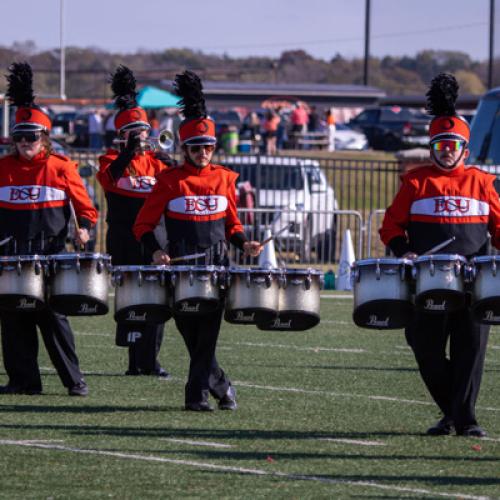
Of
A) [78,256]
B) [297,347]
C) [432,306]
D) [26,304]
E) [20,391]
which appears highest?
[78,256]

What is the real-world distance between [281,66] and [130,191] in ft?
422

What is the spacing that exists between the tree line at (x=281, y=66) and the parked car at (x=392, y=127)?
55880mm

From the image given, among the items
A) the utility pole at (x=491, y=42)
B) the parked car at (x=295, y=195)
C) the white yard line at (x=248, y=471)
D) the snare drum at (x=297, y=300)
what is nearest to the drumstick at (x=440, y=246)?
the snare drum at (x=297, y=300)

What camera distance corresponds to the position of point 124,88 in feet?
41.8

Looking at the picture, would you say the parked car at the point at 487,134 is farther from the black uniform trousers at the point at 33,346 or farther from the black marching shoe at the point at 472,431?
the black marching shoe at the point at 472,431

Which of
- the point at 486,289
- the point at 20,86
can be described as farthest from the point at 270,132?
the point at 486,289

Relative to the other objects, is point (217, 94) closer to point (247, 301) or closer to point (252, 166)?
point (252, 166)

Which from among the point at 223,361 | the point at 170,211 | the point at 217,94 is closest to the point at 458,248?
the point at 170,211

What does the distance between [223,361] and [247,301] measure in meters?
3.69

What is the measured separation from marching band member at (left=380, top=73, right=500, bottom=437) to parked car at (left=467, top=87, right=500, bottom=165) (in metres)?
13.3

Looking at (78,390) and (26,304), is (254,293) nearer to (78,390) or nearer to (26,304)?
(26,304)

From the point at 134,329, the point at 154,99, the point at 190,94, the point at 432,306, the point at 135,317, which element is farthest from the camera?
the point at 154,99

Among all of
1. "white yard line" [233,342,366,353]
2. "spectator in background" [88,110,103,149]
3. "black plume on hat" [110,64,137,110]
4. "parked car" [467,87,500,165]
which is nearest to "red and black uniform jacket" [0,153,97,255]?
"black plume on hat" [110,64,137,110]

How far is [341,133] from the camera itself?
55.4 m
